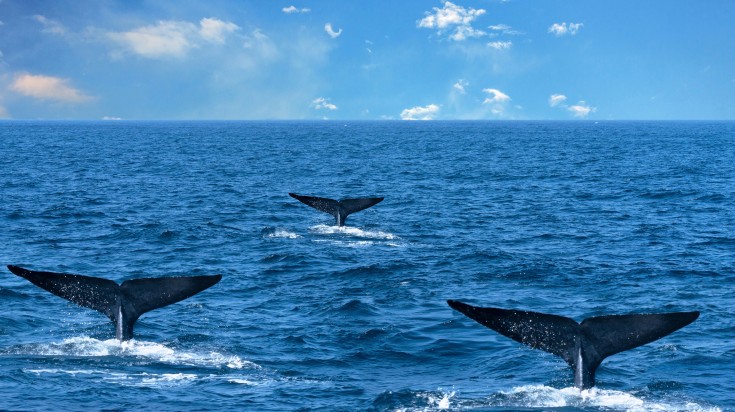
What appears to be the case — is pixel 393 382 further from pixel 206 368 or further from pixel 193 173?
pixel 193 173

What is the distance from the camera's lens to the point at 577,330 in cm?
1430

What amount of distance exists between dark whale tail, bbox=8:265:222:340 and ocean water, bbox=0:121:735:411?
1316 millimetres

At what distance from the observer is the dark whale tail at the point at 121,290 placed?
16172 mm

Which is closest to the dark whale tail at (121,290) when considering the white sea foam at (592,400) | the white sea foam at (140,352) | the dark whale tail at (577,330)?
the white sea foam at (140,352)

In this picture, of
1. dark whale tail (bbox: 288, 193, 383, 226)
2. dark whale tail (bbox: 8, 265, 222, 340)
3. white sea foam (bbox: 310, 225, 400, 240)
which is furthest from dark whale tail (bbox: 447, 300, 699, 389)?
white sea foam (bbox: 310, 225, 400, 240)

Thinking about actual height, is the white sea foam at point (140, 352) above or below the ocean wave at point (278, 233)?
below

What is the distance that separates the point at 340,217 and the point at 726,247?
48.3 ft

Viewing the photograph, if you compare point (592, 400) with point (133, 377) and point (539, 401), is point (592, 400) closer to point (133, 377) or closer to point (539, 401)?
point (539, 401)

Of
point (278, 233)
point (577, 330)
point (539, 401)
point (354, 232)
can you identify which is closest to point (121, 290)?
point (539, 401)

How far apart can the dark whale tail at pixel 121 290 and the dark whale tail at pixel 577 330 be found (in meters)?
4.88

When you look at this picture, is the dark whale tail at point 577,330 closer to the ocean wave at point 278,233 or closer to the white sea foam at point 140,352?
the white sea foam at point 140,352

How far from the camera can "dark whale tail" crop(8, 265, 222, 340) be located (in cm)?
1617

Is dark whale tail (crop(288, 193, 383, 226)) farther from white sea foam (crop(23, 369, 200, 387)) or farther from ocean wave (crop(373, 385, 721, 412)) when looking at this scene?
ocean wave (crop(373, 385, 721, 412))

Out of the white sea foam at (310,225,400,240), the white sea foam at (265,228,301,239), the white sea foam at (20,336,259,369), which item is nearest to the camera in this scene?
the white sea foam at (20,336,259,369)
